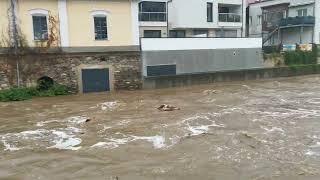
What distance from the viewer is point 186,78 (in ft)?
88.9

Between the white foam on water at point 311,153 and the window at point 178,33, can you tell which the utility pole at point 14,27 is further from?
the window at point 178,33

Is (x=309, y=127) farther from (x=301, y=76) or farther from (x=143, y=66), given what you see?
(x=301, y=76)

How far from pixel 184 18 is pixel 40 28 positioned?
1705cm

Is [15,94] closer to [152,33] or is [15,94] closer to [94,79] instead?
[94,79]

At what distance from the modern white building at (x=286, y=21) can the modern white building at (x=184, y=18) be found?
609 centimetres

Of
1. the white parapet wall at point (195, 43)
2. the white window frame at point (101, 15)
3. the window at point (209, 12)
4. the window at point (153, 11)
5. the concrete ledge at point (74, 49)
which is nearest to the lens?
the concrete ledge at point (74, 49)

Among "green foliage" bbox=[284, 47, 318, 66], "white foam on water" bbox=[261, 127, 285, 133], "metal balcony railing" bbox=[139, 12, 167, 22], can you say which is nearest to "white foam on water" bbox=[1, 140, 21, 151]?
"white foam on water" bbox=[261, 127, 285, 133]

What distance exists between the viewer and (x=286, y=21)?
42000 millimetres

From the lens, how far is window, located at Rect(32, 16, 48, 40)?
23.3 metres

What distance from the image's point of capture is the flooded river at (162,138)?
9.95m

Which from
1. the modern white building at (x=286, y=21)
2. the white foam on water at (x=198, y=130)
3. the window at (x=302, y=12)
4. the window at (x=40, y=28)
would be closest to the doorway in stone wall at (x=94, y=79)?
the window at (x=40, y=28)

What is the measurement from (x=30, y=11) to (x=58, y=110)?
7.44m

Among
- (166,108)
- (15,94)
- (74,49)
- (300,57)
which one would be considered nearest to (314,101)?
(166,108)

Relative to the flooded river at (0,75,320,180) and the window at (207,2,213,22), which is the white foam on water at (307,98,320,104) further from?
the window at (207,2,213,22)
